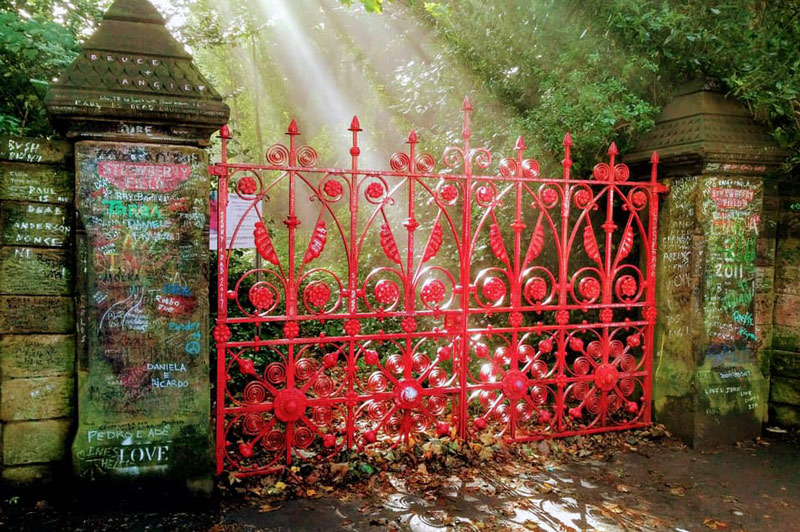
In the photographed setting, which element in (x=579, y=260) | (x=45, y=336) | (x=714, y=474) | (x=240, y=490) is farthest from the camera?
(x=579, y=260)

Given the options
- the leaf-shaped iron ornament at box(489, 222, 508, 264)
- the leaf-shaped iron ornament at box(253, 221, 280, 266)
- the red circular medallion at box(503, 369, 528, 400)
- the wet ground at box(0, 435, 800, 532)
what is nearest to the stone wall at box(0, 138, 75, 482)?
the wet ground at box(0, 435, 800, 532)

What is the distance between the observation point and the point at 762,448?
492cm

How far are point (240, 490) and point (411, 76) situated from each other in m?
5.58

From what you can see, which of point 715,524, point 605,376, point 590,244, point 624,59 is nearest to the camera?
point 715,524

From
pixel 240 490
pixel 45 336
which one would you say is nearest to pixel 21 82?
pixel 45 336

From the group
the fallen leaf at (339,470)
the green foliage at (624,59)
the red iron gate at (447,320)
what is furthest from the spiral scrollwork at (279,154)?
the green foliage at (624,59)

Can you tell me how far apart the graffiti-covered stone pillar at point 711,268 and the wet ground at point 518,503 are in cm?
50

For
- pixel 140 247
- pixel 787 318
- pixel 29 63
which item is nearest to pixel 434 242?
pixel 140 247

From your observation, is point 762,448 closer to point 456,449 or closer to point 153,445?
point 456,449

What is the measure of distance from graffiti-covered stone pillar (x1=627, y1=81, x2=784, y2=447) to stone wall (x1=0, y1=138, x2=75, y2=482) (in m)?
4.48

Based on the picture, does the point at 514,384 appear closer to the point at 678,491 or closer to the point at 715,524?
the point at 678,491

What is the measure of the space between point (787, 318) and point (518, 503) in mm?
3193

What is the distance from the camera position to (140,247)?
3537mm

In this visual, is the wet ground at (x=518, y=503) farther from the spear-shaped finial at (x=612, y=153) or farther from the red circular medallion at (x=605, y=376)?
A: the spear-shaped finial at (x=612, y=153)
